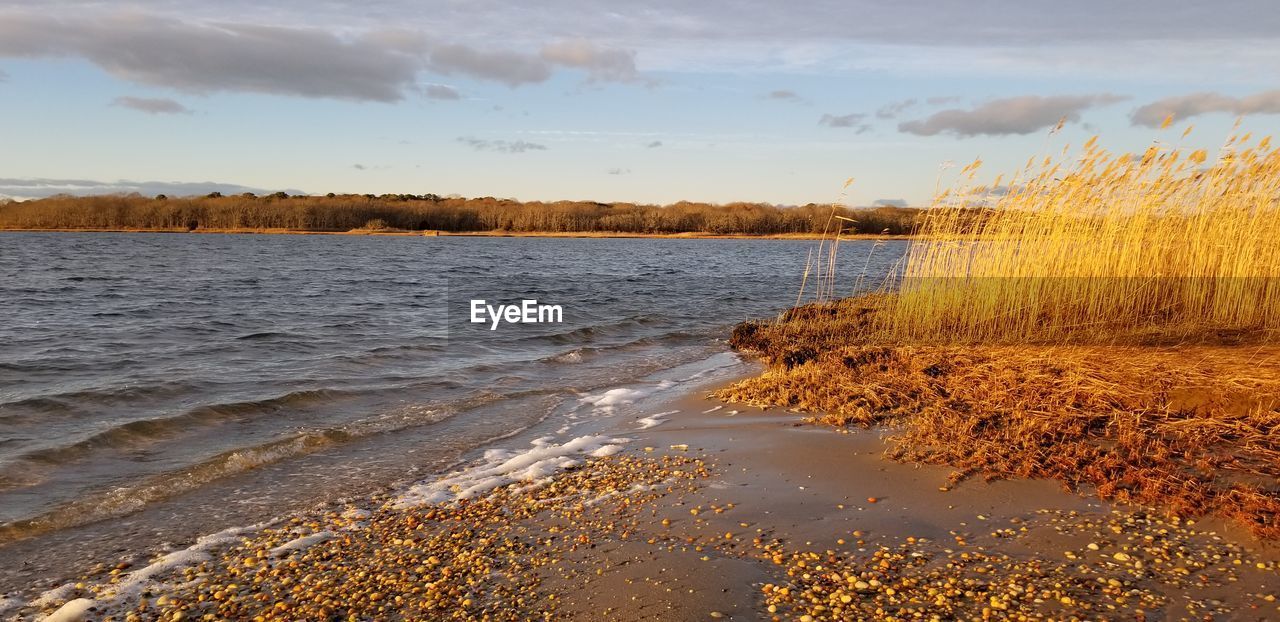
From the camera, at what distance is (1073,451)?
19.3 feet

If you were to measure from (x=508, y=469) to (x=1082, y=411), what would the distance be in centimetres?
523

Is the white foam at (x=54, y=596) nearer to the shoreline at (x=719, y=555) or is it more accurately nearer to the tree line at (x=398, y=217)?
the shoreline at (x=719, y=555)

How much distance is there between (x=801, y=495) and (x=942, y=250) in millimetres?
7680

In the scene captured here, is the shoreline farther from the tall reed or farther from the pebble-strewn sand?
the tall reed

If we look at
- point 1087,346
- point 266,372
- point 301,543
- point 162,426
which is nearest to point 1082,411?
point 1087,346

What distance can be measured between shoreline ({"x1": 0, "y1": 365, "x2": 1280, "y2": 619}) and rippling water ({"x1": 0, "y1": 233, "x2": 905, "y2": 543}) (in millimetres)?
1938

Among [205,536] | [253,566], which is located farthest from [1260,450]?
[205,536]

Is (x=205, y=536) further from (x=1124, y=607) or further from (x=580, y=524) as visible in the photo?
(x=1124, y=607)

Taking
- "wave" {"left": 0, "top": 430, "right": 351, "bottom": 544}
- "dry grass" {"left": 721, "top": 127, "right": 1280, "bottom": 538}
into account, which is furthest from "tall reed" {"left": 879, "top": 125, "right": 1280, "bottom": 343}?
"wave" {"left": 0, "top": 430, "right": 351, "bottom": 544}

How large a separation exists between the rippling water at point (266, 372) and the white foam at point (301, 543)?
5.95ft

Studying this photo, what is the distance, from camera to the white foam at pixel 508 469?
20.1 ft

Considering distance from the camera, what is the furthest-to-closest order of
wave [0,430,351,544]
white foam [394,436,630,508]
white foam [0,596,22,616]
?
white foam [394,436,630,508] → wave [0,430,351,544] → white foam [0,596,22,616]

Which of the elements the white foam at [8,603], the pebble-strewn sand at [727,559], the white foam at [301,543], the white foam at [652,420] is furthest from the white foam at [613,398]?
the white foam at [8,603]

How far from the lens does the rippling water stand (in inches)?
288
